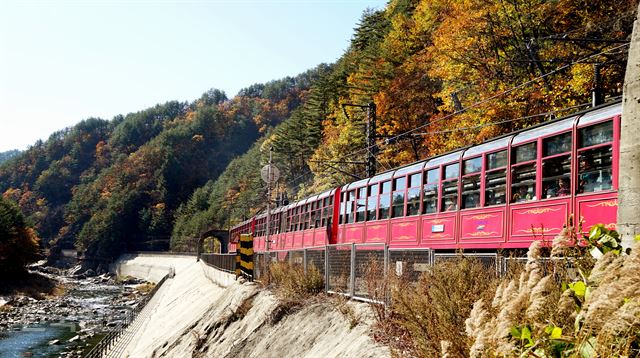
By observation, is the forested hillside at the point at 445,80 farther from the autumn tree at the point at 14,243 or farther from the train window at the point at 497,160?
the autumn tree at the point at 14,243

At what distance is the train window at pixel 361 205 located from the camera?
22.0 meters

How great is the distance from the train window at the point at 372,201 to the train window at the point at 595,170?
9.52 m

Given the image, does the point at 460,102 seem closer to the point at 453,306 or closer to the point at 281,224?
the point at 281,224

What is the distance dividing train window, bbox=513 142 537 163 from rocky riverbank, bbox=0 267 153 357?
1079 inches

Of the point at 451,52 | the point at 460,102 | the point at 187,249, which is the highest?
the point at 451,52

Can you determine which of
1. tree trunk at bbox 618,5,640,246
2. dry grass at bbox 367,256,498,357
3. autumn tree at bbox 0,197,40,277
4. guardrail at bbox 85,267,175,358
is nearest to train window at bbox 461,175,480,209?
dry grass at bbox 367,256,498,357

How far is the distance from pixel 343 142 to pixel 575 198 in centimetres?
4483

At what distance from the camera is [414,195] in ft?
59.9

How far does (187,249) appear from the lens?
130125mm

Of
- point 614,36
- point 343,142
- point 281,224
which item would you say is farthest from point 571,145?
point 343,142

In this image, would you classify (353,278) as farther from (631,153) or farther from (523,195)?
(631,153)

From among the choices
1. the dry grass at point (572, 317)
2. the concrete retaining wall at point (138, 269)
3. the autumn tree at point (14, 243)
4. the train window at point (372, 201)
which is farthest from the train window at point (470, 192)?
the concrete retaining wall at point (138, 269)

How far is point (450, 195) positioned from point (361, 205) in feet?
20.6

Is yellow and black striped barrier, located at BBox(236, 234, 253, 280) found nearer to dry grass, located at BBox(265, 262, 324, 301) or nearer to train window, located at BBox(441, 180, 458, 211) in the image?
dry grass, located at BBox(265, 262, 324, 301)
